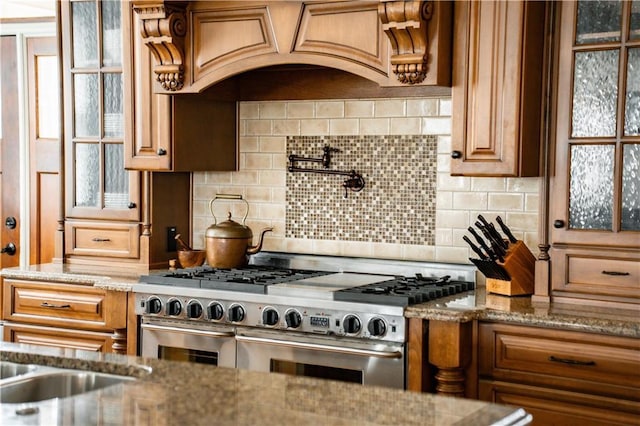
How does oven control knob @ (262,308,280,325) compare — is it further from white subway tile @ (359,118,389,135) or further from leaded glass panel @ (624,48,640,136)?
leaded glass panel @ (624,48,640,136)

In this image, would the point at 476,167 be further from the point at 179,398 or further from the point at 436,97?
the point at 179,398

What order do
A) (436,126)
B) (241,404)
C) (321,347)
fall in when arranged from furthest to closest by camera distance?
(436,126) < (321,347) < (241,404)

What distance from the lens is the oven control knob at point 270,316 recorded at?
4.06 m

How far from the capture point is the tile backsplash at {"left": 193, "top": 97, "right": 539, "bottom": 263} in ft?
14.8

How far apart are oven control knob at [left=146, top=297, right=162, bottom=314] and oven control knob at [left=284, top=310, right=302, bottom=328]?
0.73 meters

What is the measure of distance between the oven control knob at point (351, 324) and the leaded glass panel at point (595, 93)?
1222 mm

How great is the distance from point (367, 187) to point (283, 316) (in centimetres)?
102

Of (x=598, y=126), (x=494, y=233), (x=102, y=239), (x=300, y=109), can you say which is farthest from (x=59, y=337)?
(x=598, y=126)

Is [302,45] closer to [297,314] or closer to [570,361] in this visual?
[297,314]

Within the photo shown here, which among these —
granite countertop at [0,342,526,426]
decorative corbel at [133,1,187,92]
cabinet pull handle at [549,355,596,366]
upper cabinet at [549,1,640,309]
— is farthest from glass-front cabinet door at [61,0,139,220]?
granite countertop at [0,342,526,426]

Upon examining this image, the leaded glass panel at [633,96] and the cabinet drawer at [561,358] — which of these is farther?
the leaded glass panel at [633,96]

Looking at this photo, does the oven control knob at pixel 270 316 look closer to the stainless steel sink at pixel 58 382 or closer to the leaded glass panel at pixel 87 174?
the leaded glass panel at pixel 87 174

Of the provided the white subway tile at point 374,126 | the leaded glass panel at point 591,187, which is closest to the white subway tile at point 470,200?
the white subway tile at point 374,126

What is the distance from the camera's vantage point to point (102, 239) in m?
5.11
